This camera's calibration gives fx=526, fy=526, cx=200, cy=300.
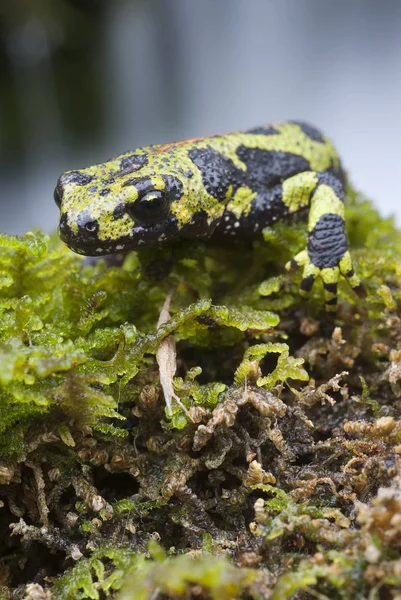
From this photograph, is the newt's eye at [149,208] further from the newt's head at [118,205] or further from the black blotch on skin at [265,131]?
the black blotch on skin at [265,131]

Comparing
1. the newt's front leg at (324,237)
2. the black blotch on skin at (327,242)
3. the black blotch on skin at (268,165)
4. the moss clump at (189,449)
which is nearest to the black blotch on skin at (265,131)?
the black blotch on skin at (268,165)

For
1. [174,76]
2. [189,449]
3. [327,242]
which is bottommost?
[174,76]

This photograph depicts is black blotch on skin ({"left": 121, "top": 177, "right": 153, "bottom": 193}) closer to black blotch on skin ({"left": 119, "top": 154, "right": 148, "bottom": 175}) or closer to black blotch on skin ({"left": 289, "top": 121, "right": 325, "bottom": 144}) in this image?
black blotch on skin ({"left": 119, "top": 154, "right": 148, "bottom": 175})

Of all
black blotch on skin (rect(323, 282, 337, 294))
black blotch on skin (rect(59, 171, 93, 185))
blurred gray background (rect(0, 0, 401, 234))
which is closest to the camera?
black blotch on skin (rect(59, 171, 93, 185))

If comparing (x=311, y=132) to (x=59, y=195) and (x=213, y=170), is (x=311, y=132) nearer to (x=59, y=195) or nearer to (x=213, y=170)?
(x=213, y=170)

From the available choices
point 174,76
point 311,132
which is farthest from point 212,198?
point 174,76

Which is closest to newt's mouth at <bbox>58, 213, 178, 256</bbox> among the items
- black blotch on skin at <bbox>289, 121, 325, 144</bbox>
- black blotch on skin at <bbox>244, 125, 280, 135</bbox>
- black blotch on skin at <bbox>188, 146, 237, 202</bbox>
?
black blotch on skin at <bbox>188, 146, 237, 202</bbox>

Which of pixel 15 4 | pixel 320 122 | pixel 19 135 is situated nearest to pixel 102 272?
pixel 320 122

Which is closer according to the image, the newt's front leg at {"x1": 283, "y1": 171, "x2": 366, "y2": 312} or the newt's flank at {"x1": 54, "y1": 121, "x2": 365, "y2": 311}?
the newt's flank at {"x1": 54, "y1": 121, "x2": 365, "y2": 311}
